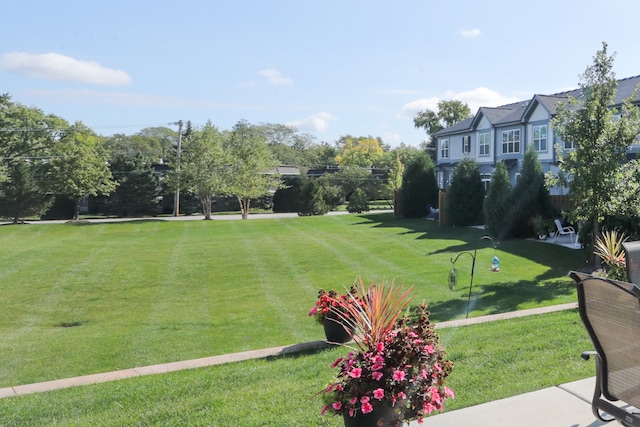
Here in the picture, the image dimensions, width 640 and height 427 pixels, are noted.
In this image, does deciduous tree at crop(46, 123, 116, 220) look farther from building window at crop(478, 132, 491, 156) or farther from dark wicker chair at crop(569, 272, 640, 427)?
dark wicker chair at crop(569, 272, 640, 427)

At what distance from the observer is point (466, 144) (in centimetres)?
3428

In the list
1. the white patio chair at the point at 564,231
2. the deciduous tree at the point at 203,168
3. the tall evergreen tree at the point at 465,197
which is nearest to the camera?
the white patio chair at the point at 564,231

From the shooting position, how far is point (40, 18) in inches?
397

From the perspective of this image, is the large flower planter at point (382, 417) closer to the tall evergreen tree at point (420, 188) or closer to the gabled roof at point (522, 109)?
the gabled roof at point (522, 109)

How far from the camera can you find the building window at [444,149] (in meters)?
36.6

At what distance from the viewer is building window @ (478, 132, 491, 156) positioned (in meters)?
31.9

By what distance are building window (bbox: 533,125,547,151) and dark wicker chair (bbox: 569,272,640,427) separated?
26.7 m

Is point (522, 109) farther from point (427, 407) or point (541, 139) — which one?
point (427, 407)

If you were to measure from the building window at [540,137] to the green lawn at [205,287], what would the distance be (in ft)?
32.7

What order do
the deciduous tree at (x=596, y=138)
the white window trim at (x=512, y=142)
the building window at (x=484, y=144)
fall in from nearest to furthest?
1. the deciduous tree at (x=596, y=138)
2. the white window trim at (x=512, y=142)
3. the building window at (x=484, y=144)

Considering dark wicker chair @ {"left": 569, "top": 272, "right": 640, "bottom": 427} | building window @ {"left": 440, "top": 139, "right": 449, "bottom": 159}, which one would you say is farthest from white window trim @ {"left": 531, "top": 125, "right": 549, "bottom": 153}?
dark wicker chair @ {"left": 569, "top": 272, "right": 640, "bottom": 427}

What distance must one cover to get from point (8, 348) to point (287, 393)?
525 cm

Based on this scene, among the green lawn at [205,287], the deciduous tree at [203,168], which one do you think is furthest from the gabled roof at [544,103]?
the deciduous tree at [203,168]

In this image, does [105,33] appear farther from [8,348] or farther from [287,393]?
[287,393]
